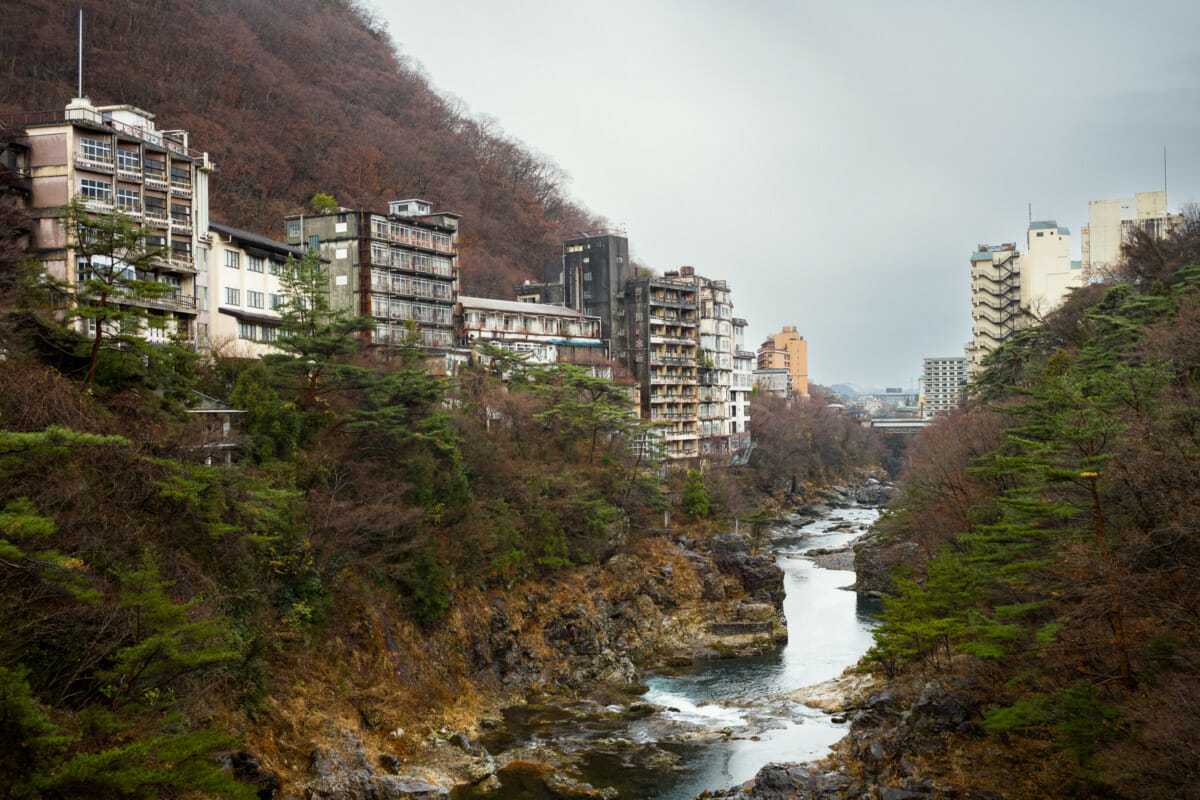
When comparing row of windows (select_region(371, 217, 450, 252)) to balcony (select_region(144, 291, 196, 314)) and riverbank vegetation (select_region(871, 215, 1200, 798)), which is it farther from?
riverbank vegetation (select_region(871, 215, 1200, 798))

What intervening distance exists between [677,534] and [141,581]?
3566cm

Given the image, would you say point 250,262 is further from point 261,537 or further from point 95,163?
point 261,537

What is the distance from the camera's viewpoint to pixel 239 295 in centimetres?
3509

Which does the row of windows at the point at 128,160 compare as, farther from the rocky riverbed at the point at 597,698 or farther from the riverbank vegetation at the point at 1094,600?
the riverbank vegetation at the point at 1094,600

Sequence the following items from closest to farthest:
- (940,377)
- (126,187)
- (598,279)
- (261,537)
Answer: (261,537) < (126,187) < (598,279) < (940,377)

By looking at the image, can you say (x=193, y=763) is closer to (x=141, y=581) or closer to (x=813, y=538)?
(x=141, y=581)

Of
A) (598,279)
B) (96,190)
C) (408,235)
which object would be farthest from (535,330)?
(96,190)

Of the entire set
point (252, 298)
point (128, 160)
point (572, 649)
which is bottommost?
point (572, 649)

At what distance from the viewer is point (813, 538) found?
66.4 m

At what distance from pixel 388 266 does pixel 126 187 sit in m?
14.4

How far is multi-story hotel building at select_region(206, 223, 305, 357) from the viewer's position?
110ft

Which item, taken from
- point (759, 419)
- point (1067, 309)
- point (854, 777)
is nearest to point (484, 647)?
point (854, 777)

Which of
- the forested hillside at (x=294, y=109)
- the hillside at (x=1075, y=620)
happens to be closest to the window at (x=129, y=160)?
the forested hillside at (x=294, y=109)

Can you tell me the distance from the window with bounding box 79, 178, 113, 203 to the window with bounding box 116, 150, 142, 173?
3.06 ft
